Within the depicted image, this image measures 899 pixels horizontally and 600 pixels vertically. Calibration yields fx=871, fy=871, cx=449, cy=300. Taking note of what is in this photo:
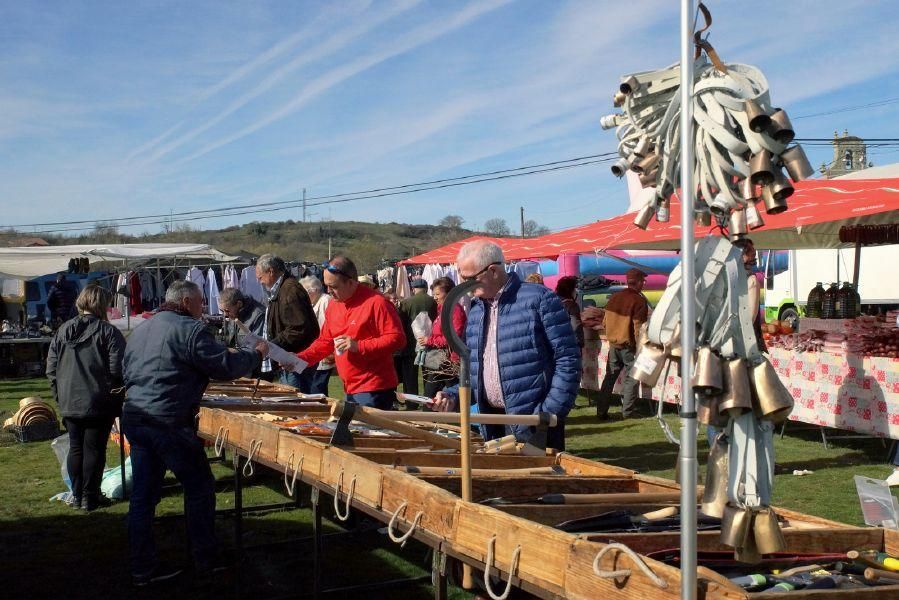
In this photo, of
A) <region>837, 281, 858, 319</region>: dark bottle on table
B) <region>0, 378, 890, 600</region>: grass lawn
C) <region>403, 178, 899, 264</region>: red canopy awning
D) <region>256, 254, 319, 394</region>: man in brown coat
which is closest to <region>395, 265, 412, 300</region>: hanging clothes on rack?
<region>403, 178, 899, 264</region>: red canopy awning

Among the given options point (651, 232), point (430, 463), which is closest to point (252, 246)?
point (651, 232)

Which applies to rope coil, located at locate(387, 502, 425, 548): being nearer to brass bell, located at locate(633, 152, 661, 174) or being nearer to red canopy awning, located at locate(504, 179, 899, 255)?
brass bell, located at locate(633, 152, 661, 174)

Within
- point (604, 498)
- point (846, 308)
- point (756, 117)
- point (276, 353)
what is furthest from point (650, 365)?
point (846, 308)

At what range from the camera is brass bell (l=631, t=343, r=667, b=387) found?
213 cm

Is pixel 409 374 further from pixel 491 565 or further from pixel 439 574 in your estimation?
pixel 491 565

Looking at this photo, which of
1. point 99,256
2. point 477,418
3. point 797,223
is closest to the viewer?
point 477,418

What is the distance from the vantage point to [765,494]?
6.80 ft

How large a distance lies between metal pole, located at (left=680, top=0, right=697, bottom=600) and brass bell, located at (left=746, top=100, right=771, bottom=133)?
0.13 meters

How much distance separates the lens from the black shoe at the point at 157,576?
4.90 meters

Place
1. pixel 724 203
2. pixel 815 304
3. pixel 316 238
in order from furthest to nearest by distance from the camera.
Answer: pixel 316 238 → pixel 815 304 → pixel 724 203

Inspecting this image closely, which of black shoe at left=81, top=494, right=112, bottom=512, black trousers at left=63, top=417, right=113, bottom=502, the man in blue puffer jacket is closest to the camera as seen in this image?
the man in blue puffer jacket

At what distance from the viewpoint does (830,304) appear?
29.6 feet

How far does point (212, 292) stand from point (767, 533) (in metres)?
18.9

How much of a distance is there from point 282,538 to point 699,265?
14.7 ft
